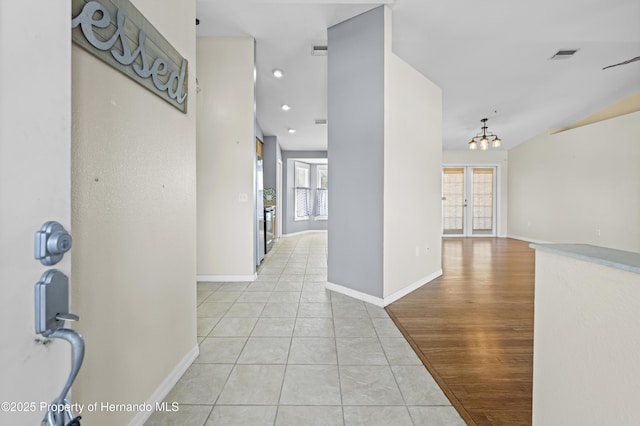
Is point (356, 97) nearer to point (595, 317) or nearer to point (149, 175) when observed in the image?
point (149, 175)

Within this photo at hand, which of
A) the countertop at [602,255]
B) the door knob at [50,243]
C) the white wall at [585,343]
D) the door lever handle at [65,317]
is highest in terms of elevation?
the door knob at [50,243]

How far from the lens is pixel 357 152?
304cm

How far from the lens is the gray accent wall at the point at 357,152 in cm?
286

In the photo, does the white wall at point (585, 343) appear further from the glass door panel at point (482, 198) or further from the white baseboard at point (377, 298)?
the glass door panel at point (482, 198)

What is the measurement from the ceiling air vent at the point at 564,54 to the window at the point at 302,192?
656 cm

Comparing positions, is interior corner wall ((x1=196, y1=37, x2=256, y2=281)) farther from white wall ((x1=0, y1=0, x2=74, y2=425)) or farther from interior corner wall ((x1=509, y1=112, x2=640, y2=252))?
interior corner wall ((x1=509, y1=112, x2=640, y2=252))

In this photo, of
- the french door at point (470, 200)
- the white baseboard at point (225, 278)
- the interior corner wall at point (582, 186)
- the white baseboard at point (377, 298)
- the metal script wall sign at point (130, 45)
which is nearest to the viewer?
the metal script wall sign at point (130, 45)

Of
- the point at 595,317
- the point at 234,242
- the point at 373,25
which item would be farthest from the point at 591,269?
the point at 234,242

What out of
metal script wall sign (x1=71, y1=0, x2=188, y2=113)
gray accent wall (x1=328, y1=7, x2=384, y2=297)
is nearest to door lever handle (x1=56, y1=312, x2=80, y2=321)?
metal script wall sign (x1=71, y1=0, x2=188, y2=113)

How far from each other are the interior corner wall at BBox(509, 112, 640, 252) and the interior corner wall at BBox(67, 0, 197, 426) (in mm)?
7113

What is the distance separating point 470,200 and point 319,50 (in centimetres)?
672

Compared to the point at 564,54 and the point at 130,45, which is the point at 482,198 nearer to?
the point at 564,54

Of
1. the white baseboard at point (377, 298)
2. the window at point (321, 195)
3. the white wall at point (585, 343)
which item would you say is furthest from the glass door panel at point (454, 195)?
the white wall at point (585, 343)

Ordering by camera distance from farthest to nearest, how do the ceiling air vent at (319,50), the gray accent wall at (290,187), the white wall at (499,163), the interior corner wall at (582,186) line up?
the gray accent wall at (290,187)
the white wall at (499,163)
the interior corner wall at (582,186)
the ceiling air vent at (319,50)
